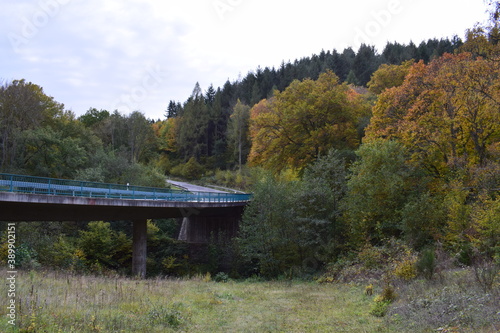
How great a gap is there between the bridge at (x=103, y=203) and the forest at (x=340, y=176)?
2.82 metres

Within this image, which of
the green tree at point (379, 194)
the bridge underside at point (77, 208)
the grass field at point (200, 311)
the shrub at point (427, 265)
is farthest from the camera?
the green tree at point (379, 194)

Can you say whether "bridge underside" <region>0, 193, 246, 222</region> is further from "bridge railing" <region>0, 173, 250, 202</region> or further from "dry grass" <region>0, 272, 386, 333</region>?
"dry grass" <region>0, 272, 386, 333</region>

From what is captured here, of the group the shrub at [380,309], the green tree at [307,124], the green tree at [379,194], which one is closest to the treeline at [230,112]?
the green tree at [307,124]

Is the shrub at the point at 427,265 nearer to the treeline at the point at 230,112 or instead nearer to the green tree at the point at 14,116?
the green tree at the point at 14,116

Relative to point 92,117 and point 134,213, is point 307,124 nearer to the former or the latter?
point 134,213

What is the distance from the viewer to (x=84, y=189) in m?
20.2

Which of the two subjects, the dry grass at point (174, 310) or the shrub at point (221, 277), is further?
the shrub at point (221, 277)

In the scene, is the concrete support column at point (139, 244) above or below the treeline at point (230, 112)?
below

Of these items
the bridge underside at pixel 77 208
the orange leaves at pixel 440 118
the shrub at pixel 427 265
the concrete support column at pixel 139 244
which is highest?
the orange leaves at pixel 440 118

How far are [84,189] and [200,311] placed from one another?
1249 cm

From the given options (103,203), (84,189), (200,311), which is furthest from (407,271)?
(84,189)

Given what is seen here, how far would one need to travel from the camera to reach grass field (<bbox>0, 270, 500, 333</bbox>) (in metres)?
8.16

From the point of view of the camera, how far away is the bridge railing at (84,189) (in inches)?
672

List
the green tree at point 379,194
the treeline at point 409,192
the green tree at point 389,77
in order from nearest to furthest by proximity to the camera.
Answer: the treeline at point 409,192
the green tree at point 379,194
the green tree at point 389,77
